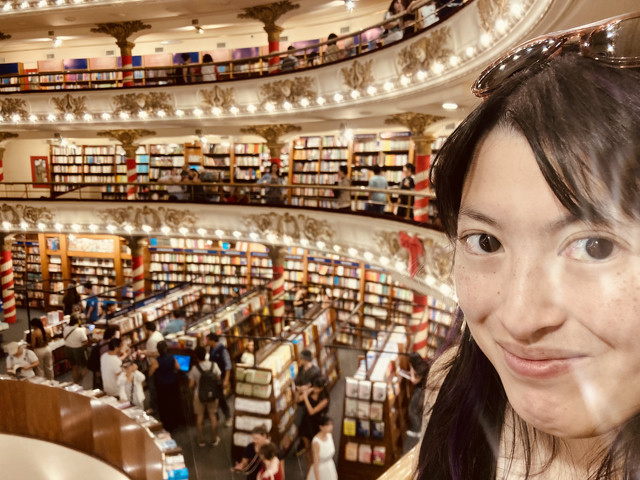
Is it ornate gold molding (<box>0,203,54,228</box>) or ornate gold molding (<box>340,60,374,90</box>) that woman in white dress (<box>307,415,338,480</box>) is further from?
ornate gold molding (<box>0,203,54,228</box>)

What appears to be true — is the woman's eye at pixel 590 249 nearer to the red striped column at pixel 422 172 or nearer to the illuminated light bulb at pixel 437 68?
the illuminated light bulb at pixel 437 68

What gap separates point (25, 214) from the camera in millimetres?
12570

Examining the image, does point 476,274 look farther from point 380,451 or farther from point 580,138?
point 380,451

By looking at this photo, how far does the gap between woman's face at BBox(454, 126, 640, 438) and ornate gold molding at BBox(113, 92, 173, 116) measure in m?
11.5

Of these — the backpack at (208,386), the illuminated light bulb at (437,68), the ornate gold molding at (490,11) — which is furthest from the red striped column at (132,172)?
the ornate gold molding at (490,11)

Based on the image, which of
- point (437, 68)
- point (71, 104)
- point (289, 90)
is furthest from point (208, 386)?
point (71, 104)

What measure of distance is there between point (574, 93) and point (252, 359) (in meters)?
6.52

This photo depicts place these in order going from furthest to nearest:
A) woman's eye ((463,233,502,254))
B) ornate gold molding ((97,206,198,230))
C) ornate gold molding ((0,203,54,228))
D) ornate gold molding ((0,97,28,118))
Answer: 1. ornate gold molding ((0,203,54,228))
2. ornate gold molding ((0,97,28,118))
3. ornate gold molding ((97,206,198,230))
4. woman's eye ((463,233,502,254))

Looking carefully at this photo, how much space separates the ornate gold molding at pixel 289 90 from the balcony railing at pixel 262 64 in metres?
0.26

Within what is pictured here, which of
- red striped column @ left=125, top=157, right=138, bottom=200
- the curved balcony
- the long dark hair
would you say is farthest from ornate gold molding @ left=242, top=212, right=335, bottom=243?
the long dark hair

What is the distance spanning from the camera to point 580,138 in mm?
515

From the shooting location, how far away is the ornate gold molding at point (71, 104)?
38.2ft

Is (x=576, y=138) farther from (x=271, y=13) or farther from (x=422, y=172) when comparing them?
(x=271, y=13)

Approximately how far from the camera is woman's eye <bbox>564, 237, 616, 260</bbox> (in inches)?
19.7
